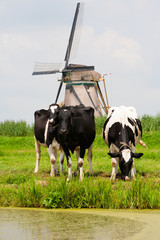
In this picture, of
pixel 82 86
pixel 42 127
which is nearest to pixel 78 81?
pixel 82 86

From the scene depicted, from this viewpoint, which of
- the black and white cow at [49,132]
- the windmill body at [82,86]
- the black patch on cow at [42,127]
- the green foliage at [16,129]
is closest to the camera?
the black and white cow at [49,132]

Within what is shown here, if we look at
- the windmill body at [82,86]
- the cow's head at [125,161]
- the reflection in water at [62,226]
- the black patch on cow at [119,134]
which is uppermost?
the windmill body at [82,86]

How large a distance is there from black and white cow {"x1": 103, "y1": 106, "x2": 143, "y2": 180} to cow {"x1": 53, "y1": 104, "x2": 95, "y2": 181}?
0.58 m

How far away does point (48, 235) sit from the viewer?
5.09 meters

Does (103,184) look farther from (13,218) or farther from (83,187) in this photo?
(13,218)

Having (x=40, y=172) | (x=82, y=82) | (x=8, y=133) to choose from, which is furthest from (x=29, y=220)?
(x=82, y=82)

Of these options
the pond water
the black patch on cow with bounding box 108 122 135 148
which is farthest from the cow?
the pond water

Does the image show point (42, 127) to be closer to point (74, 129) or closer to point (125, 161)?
point (74, 129)

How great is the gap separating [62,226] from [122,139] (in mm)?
4531

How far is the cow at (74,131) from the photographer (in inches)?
380

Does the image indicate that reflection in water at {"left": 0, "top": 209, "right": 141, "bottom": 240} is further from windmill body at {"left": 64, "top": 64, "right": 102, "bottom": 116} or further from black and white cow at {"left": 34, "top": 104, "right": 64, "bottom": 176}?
windmill body at {"left": 64, "top": 64, "right": 102, "bottom": 116}

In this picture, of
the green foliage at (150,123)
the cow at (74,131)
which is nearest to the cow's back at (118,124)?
the cow at (74,131)

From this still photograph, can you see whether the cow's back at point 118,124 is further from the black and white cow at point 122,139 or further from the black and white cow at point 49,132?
the black and white cow at point 49,132

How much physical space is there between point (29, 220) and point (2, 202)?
1.85m
